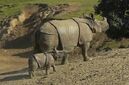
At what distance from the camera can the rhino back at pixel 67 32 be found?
25672 mm

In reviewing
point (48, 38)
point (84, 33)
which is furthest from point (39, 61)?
point (84, 33)

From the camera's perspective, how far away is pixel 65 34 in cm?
2575

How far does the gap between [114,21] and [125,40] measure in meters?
1.61

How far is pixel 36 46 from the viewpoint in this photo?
84.9 ft

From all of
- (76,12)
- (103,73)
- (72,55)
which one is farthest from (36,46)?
(76,12)

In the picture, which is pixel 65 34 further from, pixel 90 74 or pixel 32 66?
pixel 90 74

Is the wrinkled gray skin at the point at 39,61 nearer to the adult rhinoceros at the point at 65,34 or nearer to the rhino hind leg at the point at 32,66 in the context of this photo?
the rhino hind leg at the point at 32,66

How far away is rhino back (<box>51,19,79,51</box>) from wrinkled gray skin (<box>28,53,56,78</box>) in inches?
57.7

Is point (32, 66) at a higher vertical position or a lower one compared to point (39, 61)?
lower

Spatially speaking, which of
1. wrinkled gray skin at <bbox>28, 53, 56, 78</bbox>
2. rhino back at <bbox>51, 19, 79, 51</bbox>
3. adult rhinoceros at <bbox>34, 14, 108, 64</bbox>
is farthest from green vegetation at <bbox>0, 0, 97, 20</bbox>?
wrinkled gray skin at <bbox>28, 53, 56, 78</bbox>

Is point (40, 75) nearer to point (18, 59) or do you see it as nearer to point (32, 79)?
point (32, 79)

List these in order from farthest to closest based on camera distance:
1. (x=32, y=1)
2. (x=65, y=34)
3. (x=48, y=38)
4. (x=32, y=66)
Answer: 1. (x=32, y=1)
2. (x=65, y=34)
3. (x=48, y=38)
4. (x=32, y=66)

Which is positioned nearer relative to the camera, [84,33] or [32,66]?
[32,66]

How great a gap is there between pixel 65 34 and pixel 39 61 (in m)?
2.23
